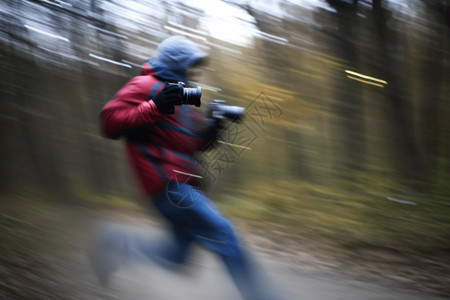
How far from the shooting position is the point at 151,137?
238cm

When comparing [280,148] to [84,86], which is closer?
[280,148]

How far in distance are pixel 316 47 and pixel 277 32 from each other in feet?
2.18

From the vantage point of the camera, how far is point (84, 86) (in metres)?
7.66

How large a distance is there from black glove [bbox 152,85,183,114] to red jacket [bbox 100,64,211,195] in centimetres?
4

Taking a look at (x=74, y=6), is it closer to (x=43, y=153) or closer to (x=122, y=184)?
(x=43, y=153)

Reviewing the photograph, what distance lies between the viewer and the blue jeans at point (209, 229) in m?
2.38

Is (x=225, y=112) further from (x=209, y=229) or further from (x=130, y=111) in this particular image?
(x=209, y=229)

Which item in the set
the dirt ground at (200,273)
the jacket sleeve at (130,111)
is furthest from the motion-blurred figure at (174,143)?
the dirt ground at (200,273)

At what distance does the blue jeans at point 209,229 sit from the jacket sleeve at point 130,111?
0.42 meters

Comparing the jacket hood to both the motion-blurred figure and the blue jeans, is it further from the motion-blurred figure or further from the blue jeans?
the blue jeans

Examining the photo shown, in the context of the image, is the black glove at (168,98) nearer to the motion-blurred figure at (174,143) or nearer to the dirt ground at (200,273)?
the motion-blurred figure at (174,143)

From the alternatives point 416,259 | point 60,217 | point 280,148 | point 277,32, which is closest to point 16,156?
point 60,217

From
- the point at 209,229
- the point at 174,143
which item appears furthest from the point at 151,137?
the point at 209,229

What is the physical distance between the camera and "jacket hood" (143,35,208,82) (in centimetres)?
245
